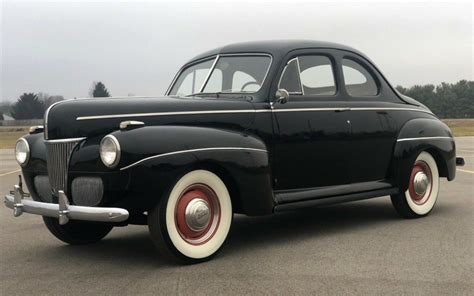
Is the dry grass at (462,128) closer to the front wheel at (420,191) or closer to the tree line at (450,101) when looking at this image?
the tree line at (450,101)

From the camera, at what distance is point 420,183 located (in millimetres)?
6445

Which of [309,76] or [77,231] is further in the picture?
[309,76]

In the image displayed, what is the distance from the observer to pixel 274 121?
509 cm

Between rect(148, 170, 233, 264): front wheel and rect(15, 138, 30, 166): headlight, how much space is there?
5.29ft

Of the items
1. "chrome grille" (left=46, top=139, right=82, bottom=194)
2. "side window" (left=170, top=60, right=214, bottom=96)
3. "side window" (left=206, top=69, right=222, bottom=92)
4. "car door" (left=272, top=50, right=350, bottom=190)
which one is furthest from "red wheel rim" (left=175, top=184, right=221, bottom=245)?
"side window" (left=170, top=60, right=214, bottom=96)

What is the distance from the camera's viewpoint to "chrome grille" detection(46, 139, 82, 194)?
4.33 metres

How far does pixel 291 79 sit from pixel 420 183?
2275 mm

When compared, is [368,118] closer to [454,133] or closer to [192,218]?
[192,218]

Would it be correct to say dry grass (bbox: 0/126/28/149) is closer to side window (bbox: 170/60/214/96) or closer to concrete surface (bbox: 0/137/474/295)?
side window (bbox: 170/60/214/96)

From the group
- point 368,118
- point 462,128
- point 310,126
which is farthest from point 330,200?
point 462,128

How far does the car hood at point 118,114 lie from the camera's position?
4336 millimetres

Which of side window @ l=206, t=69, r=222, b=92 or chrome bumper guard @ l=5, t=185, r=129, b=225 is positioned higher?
side window @ l=206, t=69, r=222, b=92

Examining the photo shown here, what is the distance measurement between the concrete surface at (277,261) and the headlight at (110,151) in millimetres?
876

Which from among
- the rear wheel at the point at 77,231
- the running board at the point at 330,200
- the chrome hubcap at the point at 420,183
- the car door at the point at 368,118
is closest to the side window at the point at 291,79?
the car door at the point at 368,118
